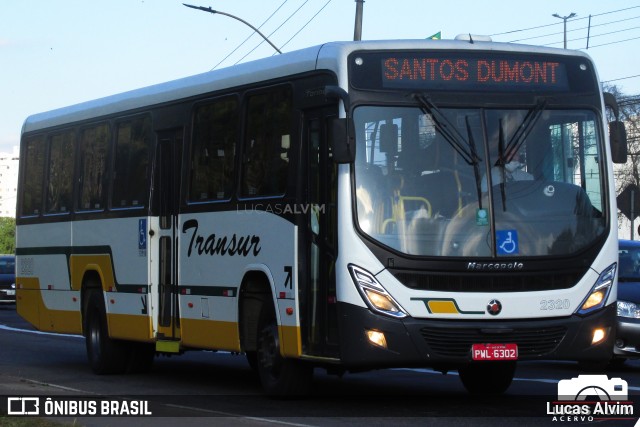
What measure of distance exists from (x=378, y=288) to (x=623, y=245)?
8440 mm

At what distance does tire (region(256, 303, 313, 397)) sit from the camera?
1340cm

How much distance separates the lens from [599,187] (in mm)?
12789

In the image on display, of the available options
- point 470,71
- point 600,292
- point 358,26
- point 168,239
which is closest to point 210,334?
point 168,239

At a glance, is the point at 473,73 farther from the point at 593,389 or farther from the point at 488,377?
the point at 593,389

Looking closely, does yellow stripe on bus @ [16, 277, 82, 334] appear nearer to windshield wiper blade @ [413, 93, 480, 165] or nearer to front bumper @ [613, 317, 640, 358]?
front bumper @ [613, 317, 640, 358]

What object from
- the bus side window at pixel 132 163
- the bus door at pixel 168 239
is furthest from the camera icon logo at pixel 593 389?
the bus side window at pixel 132 163

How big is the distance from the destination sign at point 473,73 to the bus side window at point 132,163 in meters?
5.31

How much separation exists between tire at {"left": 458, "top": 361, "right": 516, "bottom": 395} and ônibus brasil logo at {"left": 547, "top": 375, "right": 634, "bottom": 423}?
1.87 feet

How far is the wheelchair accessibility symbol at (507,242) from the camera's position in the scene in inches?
482

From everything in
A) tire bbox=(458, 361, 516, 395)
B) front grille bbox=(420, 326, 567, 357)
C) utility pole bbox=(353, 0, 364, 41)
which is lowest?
tire bbox=(458, 361, 516, 395)

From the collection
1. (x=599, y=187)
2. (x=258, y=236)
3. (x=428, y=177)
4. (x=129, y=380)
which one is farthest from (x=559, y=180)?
(x=129, y=380)

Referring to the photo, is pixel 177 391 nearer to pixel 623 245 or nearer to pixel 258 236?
pixel 258 236

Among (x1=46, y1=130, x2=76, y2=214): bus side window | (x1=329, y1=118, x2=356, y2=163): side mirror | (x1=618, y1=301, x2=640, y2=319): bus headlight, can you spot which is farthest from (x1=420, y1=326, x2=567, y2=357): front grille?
(x1=46, y1=130, x2=76, y2=214): bus side window

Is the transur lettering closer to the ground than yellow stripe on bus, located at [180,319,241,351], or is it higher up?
higher up
